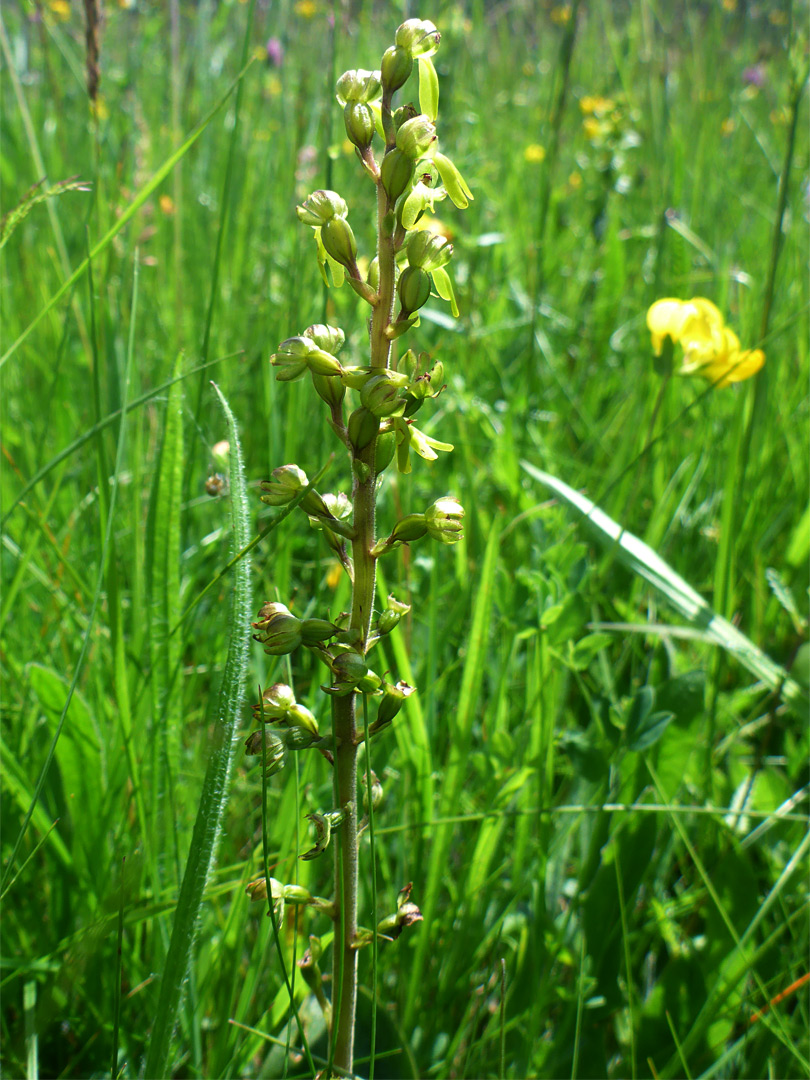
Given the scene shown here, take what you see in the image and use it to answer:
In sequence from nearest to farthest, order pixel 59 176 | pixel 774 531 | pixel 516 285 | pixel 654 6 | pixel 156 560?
pixel 156 560, pixel 774 531, pixel 654 6, pixel 516 285, pixel 59 176

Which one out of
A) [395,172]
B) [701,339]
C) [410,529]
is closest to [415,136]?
[395,172]

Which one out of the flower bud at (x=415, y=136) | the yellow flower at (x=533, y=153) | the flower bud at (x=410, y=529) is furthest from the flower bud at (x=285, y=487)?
the yellow flower at (x=533, y=153)

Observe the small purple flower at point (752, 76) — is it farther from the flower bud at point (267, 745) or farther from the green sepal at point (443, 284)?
the flower bud at point (267, 745)

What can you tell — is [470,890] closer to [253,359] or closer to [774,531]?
[774,531]

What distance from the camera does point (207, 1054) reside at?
3.70ft

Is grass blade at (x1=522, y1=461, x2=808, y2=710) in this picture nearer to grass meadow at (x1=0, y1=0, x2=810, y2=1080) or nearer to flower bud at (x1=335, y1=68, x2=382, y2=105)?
grass meadow at (x1=0, y1=0, x2=810, y2=1080)

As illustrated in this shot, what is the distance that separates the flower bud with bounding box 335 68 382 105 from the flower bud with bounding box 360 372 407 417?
27cm

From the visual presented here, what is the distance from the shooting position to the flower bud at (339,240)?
2.58ft

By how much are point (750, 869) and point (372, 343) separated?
1.04m

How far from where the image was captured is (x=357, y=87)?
0.77 metres

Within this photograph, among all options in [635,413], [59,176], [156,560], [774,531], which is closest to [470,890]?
[156,560]

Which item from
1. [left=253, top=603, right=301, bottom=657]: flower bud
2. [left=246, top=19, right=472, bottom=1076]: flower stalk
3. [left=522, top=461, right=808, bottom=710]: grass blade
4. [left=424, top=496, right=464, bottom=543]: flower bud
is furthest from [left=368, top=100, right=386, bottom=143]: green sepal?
[left=522, top=461, right=808, bottom=710]: grass blade

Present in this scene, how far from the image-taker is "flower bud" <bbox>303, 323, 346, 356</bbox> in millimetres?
819

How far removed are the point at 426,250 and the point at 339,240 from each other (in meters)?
0.08
